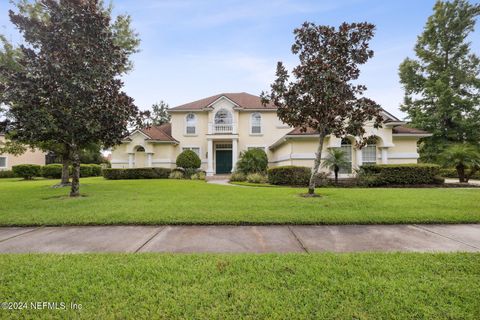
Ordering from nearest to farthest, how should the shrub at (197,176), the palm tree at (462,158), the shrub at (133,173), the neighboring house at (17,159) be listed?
the palm tree at (462,158), the shrub at (197,176), the shrub at (133,173), the neighboring house at (17,159)

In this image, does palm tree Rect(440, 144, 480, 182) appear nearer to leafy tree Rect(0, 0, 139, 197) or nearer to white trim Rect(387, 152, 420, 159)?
white trim Rect(387, 152, 420, 159)

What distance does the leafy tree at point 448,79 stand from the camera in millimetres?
20156

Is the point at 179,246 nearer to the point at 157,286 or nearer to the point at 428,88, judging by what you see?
the point at 157,286

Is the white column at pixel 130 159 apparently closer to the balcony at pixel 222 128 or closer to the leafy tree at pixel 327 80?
the balcony at pixel 222 128

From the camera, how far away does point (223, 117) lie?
22.4 m

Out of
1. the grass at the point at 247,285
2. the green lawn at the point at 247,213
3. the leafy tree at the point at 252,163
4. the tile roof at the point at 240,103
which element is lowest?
the grass at the point at 247,285

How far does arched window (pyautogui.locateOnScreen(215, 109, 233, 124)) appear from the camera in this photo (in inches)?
878

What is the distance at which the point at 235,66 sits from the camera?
17578 millimetres

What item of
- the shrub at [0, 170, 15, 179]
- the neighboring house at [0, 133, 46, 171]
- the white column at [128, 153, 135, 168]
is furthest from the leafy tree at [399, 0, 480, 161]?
the shrub at [0, 170, 15, 179]

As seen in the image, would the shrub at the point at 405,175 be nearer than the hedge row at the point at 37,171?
Yes

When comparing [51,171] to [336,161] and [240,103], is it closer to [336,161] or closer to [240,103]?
→ [240,103]

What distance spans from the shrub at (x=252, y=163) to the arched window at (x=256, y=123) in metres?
4.82

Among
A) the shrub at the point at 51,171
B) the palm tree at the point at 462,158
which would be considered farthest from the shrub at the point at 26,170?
the palm tree at the point at 462,158

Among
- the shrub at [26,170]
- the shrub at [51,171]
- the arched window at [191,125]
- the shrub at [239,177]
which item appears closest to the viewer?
the shrub at [239,177]
